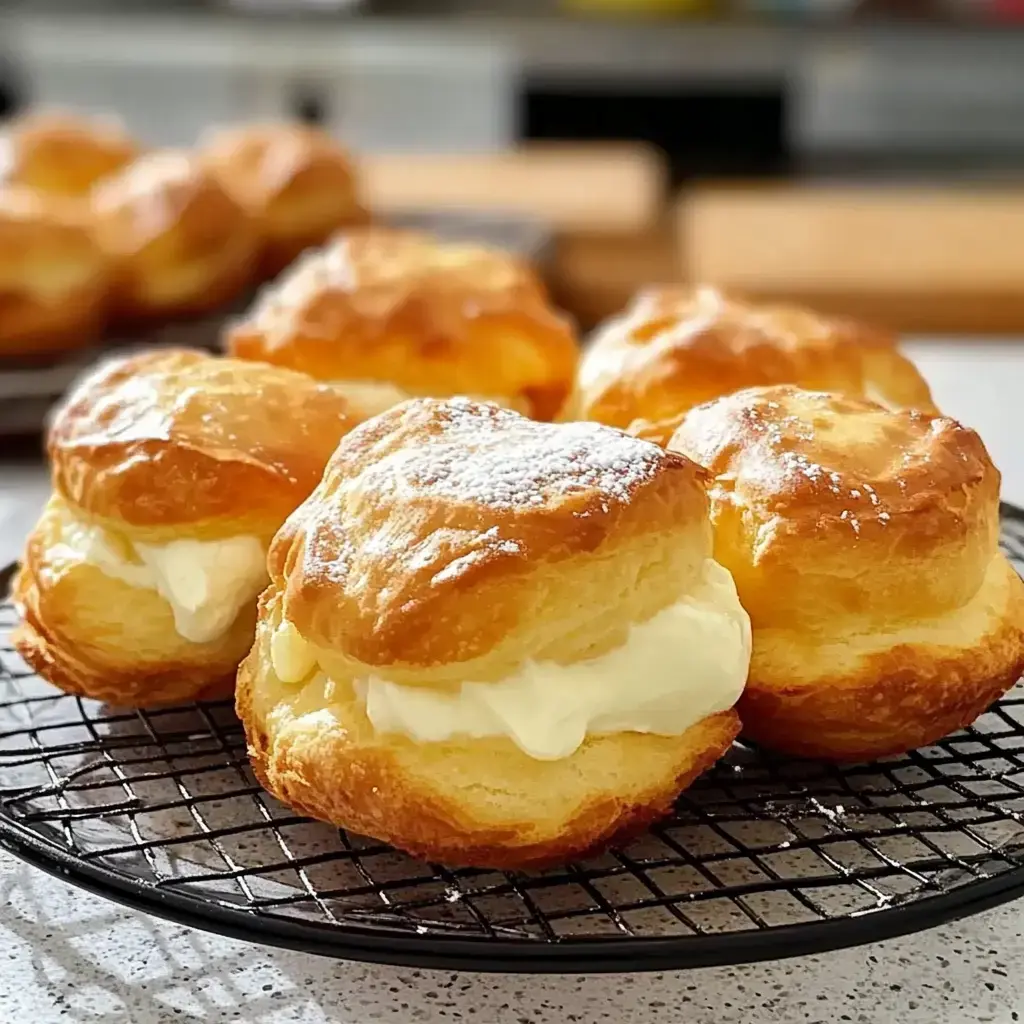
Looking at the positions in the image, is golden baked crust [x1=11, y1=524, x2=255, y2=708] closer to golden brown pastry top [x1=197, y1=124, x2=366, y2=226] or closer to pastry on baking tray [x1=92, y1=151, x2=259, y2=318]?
pastry on baking tray [x1=92, y1=151, x2=259, y2=318]

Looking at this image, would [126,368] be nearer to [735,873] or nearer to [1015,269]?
[735,873]

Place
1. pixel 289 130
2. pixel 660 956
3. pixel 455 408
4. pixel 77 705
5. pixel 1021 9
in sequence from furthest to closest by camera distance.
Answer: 1. pixel 1021 9
2. pixel 289 130
3. pixel 77 705
4. pixel 455 408
5. pixel 660 956

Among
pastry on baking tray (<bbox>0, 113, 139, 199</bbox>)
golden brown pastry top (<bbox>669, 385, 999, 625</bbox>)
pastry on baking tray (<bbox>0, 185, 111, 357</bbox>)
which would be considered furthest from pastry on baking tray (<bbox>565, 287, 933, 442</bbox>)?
pastry on baking tray (<bbox>0, 113, 139, 199</bbox>)

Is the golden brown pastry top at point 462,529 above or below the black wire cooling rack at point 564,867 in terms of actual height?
above

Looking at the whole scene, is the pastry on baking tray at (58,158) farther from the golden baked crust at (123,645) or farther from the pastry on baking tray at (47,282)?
the golden baked crust at (123,645)

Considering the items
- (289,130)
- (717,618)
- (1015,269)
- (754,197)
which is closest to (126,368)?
(717,618)

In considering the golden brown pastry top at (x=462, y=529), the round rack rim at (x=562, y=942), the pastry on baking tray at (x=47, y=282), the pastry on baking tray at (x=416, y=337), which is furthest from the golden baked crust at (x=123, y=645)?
the pastry on baking tray at (x=47, y=282)

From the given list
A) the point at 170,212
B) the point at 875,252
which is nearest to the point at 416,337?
the point at 170,212
